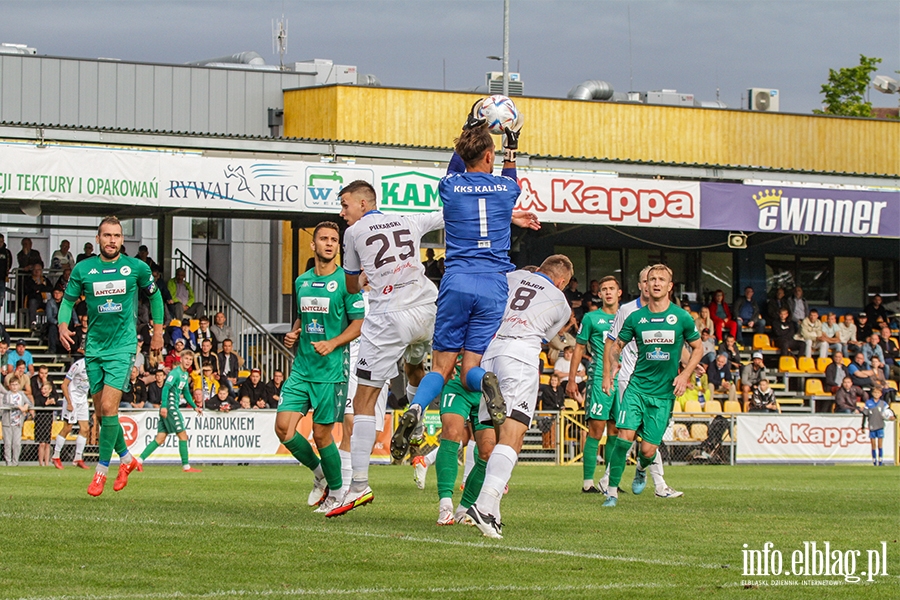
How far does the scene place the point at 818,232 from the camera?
3014 centimetres

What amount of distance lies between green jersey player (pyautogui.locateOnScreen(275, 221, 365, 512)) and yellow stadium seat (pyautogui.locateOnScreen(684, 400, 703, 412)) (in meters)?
18.0

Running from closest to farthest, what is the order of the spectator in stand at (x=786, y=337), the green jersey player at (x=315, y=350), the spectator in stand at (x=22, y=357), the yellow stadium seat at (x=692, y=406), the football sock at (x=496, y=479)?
the football sock at (x=496, y=479)
the green jersey player at (x=315, y=350)
the spectator in stand at (x=22, y=357)
the yellow stadium seat at (x=692, y=406)
the spectator in stand at (x=786, y=337)

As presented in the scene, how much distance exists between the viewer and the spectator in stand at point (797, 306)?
1325 inches

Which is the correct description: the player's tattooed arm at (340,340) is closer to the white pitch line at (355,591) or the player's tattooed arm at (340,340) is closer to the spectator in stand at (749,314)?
the white pitch line at (355,591)

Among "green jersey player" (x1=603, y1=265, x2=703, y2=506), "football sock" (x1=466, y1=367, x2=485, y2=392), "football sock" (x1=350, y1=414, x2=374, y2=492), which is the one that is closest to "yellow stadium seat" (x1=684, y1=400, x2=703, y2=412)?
"green jersey player" (x1=603, y1=265, x2=703, y2=506)

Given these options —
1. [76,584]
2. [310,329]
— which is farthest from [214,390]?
[76,584]

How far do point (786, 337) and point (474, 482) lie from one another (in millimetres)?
24938

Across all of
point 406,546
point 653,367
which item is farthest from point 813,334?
point 406,546

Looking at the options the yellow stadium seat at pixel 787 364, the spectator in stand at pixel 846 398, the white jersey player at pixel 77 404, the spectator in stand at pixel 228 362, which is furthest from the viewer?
the yellow stadium seat at pixel 787 364

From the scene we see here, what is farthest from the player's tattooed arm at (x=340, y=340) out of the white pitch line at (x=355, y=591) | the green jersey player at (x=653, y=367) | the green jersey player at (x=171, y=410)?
the green jersey player at (x=171, y=410)

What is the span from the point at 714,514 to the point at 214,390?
50.1 ft

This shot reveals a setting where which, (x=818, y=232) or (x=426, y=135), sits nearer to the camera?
(x=818, y=232)

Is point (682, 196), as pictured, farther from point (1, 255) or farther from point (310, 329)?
point (310, 329)

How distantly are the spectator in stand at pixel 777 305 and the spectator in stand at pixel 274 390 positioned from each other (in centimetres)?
1381
